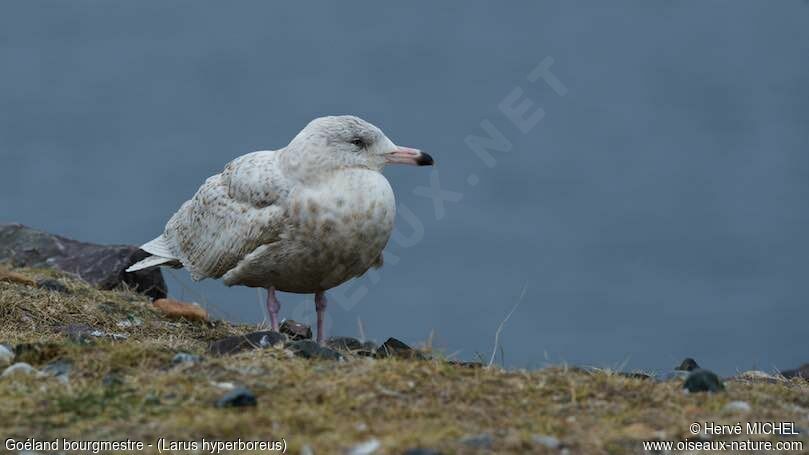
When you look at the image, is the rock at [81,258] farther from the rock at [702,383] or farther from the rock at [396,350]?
the rock at [702,383]

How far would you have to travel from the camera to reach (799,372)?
11.7 meters

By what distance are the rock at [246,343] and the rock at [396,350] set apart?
0.87 meters

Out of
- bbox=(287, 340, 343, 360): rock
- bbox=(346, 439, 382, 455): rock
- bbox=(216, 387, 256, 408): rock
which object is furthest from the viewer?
bbox=(287, 340, 343, 360): rock

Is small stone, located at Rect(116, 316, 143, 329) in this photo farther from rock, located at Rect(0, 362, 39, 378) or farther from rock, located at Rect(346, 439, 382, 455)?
rock, located at Rect(346, 439, 382, 455)

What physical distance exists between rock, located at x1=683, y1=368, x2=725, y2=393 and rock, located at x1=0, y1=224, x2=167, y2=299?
28.6 feet

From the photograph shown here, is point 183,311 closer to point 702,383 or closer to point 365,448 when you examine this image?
point 702,383

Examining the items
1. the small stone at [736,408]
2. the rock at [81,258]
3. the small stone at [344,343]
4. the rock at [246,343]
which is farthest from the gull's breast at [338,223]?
the rock at [81,258]

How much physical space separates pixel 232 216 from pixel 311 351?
279cm

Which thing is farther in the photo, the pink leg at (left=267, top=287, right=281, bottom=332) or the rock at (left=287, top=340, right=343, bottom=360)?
the pink leg at (left=267, top=287, right=281, bottom=332)

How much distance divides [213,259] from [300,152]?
155cm

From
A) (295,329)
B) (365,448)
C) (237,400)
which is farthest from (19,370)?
(295,329)

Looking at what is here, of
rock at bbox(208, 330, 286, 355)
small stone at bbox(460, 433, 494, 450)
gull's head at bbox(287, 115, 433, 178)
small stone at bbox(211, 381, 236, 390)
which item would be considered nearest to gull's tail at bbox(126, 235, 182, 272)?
gull's head at bbox(287, 115, 433, 178)

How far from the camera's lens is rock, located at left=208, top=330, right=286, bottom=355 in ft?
28.5

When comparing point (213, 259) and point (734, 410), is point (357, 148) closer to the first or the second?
point (213, 259)
